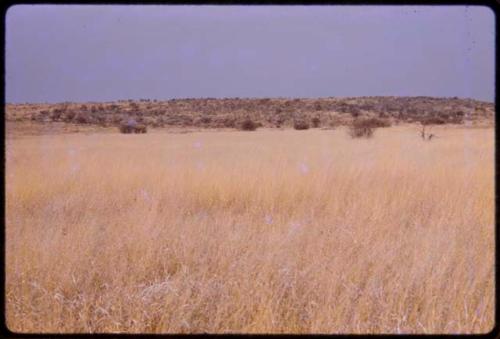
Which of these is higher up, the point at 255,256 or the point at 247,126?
the point at 255,256

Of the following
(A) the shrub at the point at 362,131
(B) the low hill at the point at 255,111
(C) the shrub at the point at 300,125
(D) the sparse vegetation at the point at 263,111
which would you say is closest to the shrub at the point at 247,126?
(D) the sparse vegetation at the point at 263,111

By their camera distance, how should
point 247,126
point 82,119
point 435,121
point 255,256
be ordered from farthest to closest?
point 247,126, point 435,121, point 82,119, point 255,256

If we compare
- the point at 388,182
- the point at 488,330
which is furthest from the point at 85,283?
the point at 388,182

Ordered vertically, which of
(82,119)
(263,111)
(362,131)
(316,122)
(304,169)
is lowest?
(263,111)

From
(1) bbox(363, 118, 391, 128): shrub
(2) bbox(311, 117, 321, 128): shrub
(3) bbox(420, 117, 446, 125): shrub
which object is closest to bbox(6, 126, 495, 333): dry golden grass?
(1) bbox(363, 118, 391, 128): shrub

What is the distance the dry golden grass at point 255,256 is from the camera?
3.02 metres

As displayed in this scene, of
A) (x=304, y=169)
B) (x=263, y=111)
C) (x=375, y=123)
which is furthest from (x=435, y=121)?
(x=304, y=169)

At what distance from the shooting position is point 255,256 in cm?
374

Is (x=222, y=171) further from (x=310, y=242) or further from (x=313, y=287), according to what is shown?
(x=313, y=287)

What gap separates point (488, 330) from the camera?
108 inches

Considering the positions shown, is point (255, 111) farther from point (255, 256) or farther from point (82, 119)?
point (255, 256)

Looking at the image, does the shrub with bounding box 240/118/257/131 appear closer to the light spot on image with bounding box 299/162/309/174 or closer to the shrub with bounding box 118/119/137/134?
the shrub with bounding box 118/119/137/134

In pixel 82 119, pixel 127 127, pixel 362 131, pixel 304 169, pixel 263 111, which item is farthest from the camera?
pixel 263 111

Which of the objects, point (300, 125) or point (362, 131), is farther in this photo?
point (300, 125)
